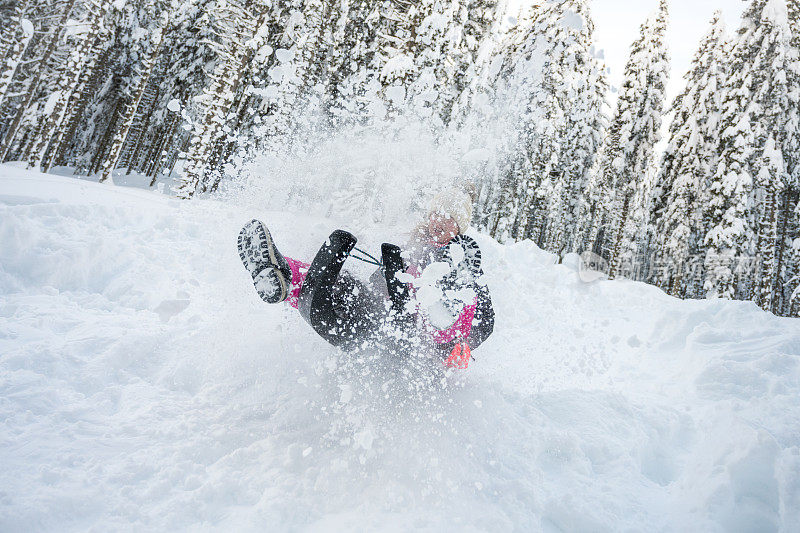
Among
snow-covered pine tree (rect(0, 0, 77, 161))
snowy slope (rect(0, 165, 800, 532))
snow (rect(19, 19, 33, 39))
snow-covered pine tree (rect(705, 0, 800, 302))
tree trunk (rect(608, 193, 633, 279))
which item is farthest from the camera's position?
tree trunk (rect(608, 193, 633, 279))

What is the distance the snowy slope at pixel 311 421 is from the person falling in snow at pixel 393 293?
1.43ft

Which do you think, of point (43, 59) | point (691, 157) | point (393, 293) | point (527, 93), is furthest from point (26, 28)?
point (691, 157)

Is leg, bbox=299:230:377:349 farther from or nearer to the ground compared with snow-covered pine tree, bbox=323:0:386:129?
nearer to the ground

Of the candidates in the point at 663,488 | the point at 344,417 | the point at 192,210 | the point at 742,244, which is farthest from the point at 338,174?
the point at 742,244

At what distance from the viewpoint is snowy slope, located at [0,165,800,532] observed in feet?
8.24

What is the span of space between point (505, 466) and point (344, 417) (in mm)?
1309

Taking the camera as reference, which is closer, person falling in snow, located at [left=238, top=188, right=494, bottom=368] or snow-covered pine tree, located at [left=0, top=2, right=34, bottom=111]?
person falling in snow, located at [left=238, top=188, right=494, bottom=368]

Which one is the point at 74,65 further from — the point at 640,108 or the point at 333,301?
the point at 640,108

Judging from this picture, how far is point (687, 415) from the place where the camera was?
398 centimetres

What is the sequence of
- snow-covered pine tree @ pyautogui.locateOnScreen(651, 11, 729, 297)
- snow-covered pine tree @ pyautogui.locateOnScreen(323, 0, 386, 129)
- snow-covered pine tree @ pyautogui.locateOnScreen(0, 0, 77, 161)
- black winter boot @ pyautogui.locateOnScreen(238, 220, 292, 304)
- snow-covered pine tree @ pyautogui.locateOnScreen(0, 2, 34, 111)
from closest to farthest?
1. black winter boot @ pyautogui.locateOnScreen(238, 220, 292, 304)
2. snow-covered pine tree @ pyautogui.locateOnScreen(0, 2, 34, 111)
3. snow-covered pine tree @ pyautogui.locateOnScreen(0, 0, 77, 161)
4. snow-covered pine tree @ pyautogui.locateOnScreen(651, 11, 729, 297)
5. snow-covered pine tree @ pyautogui.locateOnScreen(323, 0, 386, 129)

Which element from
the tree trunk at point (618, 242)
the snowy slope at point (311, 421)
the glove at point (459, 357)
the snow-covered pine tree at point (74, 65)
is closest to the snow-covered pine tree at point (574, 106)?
the tree trunk at point (618, 242)

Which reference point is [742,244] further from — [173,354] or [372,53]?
[173,354]

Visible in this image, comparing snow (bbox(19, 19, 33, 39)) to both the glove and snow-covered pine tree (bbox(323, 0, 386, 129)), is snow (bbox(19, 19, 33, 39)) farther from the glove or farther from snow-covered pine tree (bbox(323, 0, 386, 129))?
the glove

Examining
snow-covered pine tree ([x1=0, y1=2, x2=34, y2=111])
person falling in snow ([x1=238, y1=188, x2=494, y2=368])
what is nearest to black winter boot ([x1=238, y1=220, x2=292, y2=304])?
person falling in snow ([x1=238, y1=188, x2=494, y2=368])
